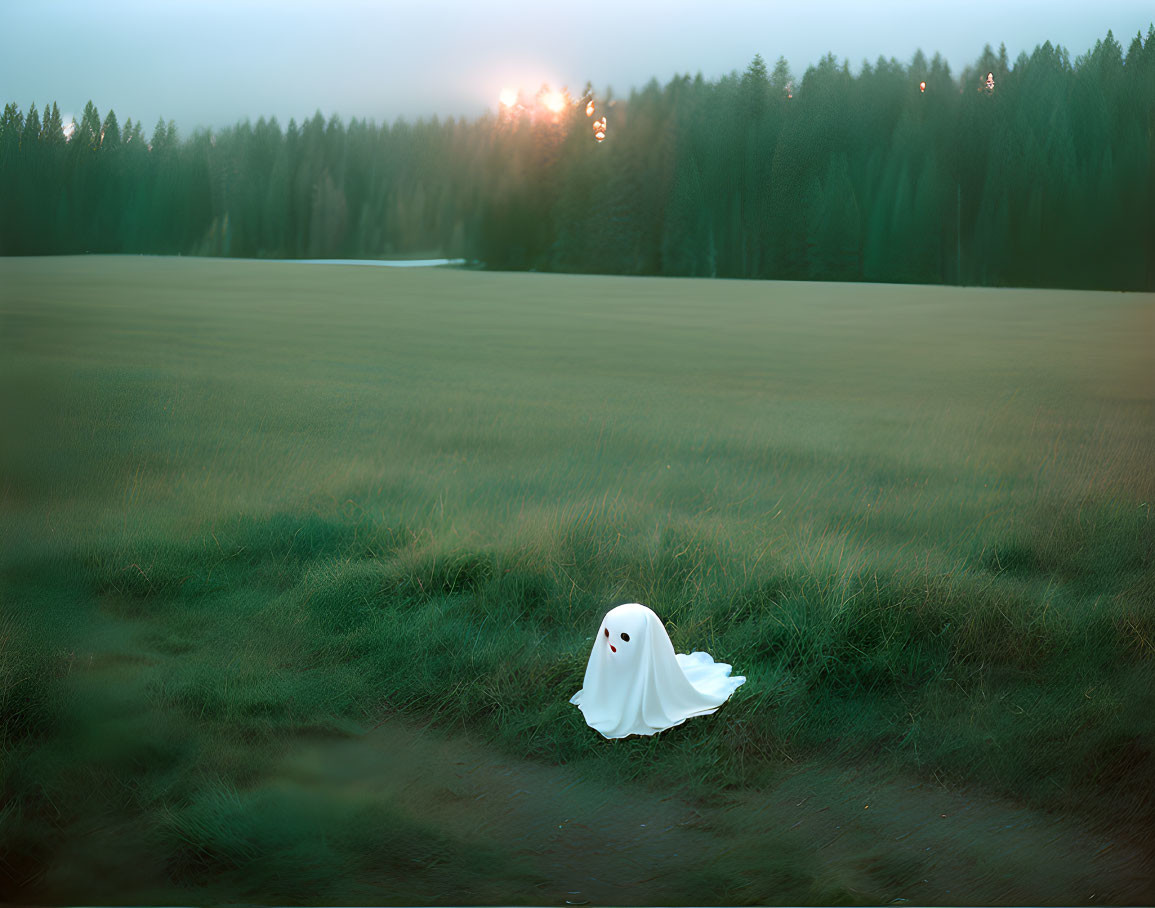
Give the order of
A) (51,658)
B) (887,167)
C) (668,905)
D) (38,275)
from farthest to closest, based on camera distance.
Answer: (887,167) → (38,275) → (51,658) → (668,905)

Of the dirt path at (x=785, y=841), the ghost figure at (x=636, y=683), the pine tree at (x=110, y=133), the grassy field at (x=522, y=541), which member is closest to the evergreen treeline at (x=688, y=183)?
the pine tree at (x=110, y=133)

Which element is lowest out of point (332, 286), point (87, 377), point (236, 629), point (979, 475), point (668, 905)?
point (668, 905)

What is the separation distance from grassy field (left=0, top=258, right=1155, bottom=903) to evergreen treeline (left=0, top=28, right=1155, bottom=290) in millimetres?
107

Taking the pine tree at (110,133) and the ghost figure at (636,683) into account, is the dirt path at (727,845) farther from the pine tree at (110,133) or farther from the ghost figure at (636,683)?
the pine tree at (110,133)

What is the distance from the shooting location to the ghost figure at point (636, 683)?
6.95 ft

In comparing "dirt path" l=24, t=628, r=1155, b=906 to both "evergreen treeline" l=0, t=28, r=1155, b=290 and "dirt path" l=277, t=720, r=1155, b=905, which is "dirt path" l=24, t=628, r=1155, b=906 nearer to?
"dirt path" l=277, t=720, r=1155, b=905

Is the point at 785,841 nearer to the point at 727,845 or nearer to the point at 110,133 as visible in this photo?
the point at 727,845

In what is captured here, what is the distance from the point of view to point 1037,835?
6.41ft

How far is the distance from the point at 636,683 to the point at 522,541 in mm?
683

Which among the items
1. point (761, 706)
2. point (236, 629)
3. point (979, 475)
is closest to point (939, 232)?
point (979, 475)

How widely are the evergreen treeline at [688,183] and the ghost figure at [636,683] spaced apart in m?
1.36

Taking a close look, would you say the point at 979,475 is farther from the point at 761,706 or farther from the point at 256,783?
the point at 256,783

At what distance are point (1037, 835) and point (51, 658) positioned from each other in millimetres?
2260

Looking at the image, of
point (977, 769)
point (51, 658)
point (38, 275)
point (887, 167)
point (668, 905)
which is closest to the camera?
point (668, 905)
